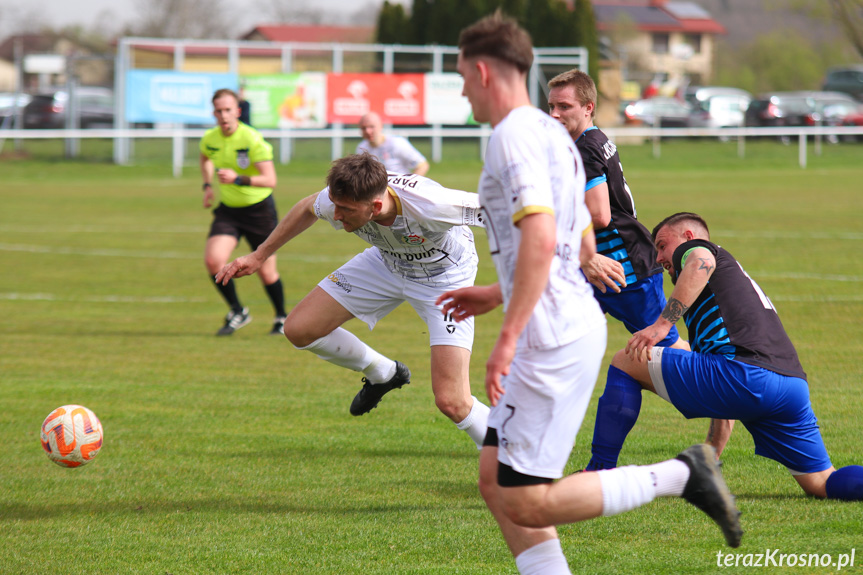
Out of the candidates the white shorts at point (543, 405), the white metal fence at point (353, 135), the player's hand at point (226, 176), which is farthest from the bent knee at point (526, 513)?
the white metal fence at point (353, 135)

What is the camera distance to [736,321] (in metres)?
4.79

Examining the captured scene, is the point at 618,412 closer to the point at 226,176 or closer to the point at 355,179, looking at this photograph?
the point at 355,179

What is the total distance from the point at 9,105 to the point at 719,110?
3155 centimetres

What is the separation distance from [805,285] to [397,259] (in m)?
8.10

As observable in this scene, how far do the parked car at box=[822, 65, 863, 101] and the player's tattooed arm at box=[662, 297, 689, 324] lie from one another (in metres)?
50.1

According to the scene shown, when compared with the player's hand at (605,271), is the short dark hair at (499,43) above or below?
above

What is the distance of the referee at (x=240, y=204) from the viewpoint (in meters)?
10.1

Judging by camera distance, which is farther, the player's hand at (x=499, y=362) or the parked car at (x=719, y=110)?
the parked car at (x=719, y=110)

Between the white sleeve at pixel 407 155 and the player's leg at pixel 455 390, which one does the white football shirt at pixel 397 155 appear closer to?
the white sleeve at pixel 407 155

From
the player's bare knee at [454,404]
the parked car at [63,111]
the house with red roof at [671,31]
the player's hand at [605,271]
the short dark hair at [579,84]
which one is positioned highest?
the house with red roof at [671,31]

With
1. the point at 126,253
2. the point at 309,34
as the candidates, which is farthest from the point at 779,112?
the point at 309,34

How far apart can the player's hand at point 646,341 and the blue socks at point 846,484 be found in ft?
3.86

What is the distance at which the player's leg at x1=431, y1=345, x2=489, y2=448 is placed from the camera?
5371 mm

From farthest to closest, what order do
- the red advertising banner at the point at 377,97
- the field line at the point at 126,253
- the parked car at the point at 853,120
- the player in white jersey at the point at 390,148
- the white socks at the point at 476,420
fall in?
1. the parked car at the point at 853,120
2. the red advertising banner at the point at 377,97
3. the field line at the point at 126,253
4. the player in white jersey at the point at 390,148
5. the white socks at the point at 476,420
